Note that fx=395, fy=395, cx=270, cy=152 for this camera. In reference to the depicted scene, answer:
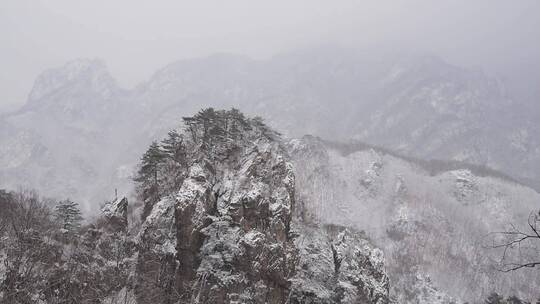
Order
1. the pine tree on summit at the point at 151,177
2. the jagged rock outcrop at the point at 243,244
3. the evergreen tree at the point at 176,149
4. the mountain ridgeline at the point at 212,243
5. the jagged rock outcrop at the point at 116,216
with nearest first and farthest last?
the mountain ridgeline at the point at 212,243 < the jagged rock outcrop at the point at 243,244 < the jagged rock outcrop at the point at 116,216 < the pine tree on summit at the point at 151,177 < the evergreen tree at the point at 176,149

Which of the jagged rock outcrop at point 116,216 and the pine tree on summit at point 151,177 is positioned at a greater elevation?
the pine tree on summit at point 151,177

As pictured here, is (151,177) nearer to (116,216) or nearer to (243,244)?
Result: (116,216)

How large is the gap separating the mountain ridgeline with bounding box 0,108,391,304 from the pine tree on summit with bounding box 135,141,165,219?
0.15 meters

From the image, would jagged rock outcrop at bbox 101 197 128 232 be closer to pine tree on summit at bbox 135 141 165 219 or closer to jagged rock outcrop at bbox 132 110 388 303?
pine tree on summit at bbox 135 141 165 219

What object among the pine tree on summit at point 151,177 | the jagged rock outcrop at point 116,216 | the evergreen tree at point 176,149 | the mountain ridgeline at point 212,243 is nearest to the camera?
the mountain ridgeline at point 212,243

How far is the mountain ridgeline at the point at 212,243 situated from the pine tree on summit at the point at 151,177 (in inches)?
5.9

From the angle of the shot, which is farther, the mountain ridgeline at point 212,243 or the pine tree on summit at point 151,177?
the pine tree on summit at point 151,177

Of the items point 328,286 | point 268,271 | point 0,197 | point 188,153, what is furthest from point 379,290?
point 0,197

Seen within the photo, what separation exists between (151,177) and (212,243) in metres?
15.7

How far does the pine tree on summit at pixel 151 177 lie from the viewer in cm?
5091

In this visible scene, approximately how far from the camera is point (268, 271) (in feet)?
139

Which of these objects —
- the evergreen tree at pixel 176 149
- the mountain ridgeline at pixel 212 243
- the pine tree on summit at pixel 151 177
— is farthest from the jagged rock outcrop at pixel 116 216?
the evergreen tree at pixel 176 149

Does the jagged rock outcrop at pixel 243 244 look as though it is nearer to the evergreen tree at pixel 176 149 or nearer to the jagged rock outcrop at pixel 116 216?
the evergreen tree at pixel 176 149

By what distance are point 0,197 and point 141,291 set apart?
3462cm
